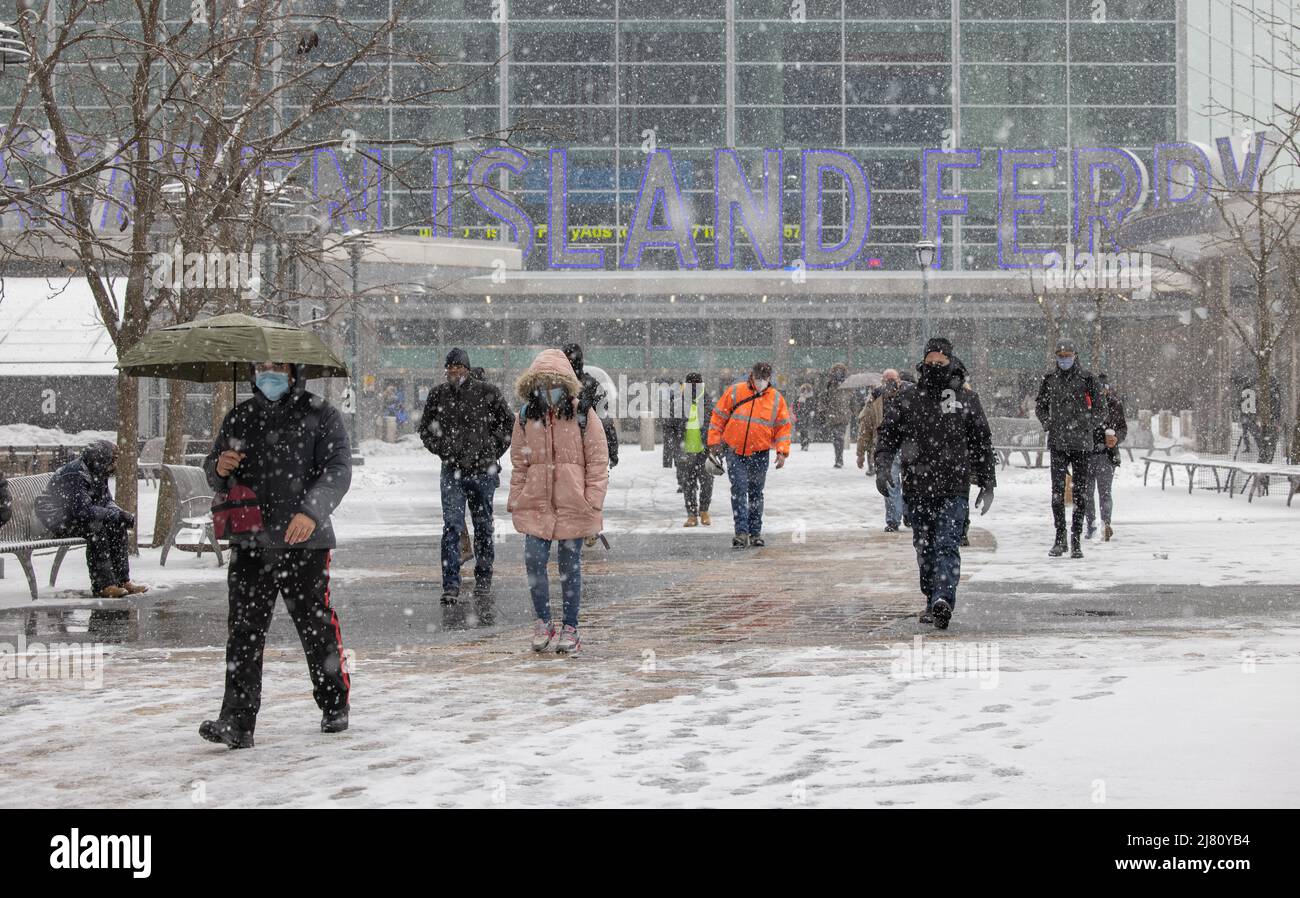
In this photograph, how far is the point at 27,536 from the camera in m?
12.4

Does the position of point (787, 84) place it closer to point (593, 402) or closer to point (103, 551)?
point (103, 551)

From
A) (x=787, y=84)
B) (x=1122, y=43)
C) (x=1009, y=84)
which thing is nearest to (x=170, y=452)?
(x=787, y=84)

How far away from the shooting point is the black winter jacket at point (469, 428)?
11.8 metres

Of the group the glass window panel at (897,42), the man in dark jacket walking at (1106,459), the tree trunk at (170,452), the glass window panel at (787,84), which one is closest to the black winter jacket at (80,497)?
the tree trunk at (170,452)

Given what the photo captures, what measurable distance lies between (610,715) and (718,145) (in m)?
47.3

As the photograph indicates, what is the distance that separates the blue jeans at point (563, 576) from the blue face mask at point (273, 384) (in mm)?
2581

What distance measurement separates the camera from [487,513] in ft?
39.6

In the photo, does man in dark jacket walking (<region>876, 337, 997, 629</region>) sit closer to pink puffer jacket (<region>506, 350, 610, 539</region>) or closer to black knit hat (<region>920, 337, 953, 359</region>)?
black knit hat (<region>920, 337, 953, 359</region>)

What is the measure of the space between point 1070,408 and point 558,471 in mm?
6774
